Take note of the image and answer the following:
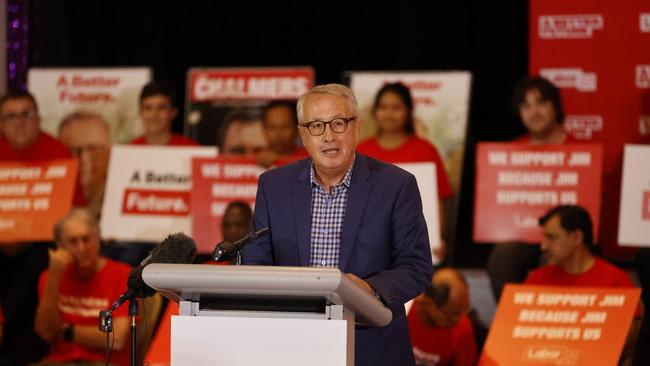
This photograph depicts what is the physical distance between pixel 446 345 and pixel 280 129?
2.11 m

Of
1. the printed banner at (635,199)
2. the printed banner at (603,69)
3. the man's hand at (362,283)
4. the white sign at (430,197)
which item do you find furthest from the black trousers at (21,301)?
the man's hand at (362,283)

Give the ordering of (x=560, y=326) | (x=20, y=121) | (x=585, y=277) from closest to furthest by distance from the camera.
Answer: (x=560, y=326), (x=585, y=277), (x=20, y=121)

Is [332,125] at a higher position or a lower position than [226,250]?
higher

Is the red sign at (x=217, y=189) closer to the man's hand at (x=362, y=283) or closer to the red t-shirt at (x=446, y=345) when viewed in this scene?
the red t-shirt at (x=446, y=345)

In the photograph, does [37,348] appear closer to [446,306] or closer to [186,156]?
[186,156]

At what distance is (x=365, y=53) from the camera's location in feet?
28.4

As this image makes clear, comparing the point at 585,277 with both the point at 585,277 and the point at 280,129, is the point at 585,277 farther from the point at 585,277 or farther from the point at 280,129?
the point at 280,129

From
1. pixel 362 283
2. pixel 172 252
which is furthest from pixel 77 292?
pixel 362 283

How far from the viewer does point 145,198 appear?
719 centimetres

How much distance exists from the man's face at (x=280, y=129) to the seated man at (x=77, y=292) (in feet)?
4.82

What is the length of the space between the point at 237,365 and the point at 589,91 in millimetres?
4854

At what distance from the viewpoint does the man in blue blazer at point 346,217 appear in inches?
119

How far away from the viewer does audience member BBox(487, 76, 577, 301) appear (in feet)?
21.3

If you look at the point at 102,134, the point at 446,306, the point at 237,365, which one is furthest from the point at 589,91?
the point at 237,365
